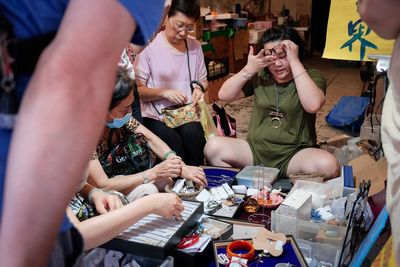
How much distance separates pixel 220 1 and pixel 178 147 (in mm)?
4110

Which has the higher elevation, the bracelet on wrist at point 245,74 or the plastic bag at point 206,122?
the bracelet on wrist at point 245,74

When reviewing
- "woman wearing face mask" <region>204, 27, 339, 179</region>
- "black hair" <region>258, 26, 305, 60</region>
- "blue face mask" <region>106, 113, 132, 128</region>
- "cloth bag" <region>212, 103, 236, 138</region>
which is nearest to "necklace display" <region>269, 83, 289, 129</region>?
"woman wearing face mask" <region>204, 27, 339, 179</region>

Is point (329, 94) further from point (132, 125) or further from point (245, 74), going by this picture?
point (132, 125)

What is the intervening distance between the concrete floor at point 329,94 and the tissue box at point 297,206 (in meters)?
2.00

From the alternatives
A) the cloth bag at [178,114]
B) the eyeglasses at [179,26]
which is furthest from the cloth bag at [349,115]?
the eyeglasses at [179,26]

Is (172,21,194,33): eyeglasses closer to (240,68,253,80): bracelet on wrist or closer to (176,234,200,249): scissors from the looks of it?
(240,68,253,80): bracelet on wrist

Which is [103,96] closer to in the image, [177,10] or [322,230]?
[322,230]

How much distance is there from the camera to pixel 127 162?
1874 millimetres

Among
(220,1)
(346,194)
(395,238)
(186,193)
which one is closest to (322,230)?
(346,194)

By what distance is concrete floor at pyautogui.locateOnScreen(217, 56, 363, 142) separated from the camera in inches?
147

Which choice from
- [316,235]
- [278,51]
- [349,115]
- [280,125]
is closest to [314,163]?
[280,125]

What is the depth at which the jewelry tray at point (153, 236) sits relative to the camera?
123cm

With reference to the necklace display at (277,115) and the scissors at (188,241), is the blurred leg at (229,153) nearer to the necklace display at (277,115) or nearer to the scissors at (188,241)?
the necklace display at (277,115)

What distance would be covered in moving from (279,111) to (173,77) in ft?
2.44
